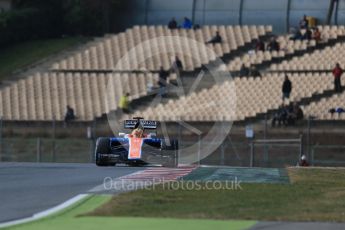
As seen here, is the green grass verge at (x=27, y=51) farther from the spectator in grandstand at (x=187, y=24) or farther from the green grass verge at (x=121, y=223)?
the green grass verge at (x=121, y=223)

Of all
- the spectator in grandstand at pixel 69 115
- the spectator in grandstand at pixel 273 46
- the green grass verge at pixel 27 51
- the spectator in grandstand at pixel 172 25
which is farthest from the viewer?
the spectator in grandstand at pixel 172 25

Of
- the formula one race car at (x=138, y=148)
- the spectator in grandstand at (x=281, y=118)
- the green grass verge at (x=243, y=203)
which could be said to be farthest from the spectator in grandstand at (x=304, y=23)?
the green grass verge at (x=243, y=203)

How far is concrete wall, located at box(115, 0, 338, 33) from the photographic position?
48531 millimetres

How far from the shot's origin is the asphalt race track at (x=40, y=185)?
15.1 meters

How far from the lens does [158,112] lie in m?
39.1

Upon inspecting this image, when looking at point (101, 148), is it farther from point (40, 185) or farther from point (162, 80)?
point (162, 80)

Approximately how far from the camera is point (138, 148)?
75.2 ft

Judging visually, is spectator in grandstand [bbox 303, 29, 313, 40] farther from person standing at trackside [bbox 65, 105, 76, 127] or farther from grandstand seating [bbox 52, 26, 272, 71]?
person standing at trackside [bbox 65, 105, 76, 127]

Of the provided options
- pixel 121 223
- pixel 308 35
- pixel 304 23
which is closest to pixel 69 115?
pixel 308 35

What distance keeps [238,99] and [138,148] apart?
54.9ft

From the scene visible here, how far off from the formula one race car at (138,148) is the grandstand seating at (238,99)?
45.9 feet

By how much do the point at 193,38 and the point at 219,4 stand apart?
4.95 m

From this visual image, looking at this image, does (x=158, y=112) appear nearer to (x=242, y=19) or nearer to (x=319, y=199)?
(x=242, y=19)

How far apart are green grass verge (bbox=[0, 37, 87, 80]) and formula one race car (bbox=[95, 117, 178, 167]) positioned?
2268 centimetres
